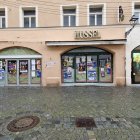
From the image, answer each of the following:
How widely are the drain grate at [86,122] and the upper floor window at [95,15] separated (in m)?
9.11

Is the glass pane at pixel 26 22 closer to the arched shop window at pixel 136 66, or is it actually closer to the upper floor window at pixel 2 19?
the upper floor window at pixel 2 19

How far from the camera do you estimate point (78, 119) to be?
6359 millimetres

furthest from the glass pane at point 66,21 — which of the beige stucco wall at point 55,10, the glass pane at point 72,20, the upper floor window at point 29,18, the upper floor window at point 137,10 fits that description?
the upper floor window at point 137,10

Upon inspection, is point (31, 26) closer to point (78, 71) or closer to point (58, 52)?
point (58, 52)

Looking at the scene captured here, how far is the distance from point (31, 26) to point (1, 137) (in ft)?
34.1

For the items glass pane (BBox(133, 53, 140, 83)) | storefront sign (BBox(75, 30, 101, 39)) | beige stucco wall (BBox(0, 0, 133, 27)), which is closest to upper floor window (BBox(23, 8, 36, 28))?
beige stucco wall (BBox(0, 0, 133, 27))


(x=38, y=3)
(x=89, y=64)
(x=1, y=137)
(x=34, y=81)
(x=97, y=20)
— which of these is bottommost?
(x=1, y=137)

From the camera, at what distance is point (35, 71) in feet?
46.1

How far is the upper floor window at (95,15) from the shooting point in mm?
14094

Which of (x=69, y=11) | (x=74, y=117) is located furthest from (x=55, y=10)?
(x=74, y=117)

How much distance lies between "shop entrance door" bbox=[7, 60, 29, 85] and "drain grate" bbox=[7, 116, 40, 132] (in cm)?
777

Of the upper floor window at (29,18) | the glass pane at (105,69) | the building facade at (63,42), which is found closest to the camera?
the building facade at (63,42)

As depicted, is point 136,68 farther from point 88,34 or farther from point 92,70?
point 88,34

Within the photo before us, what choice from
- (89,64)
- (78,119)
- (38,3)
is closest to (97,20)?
(89,64)
